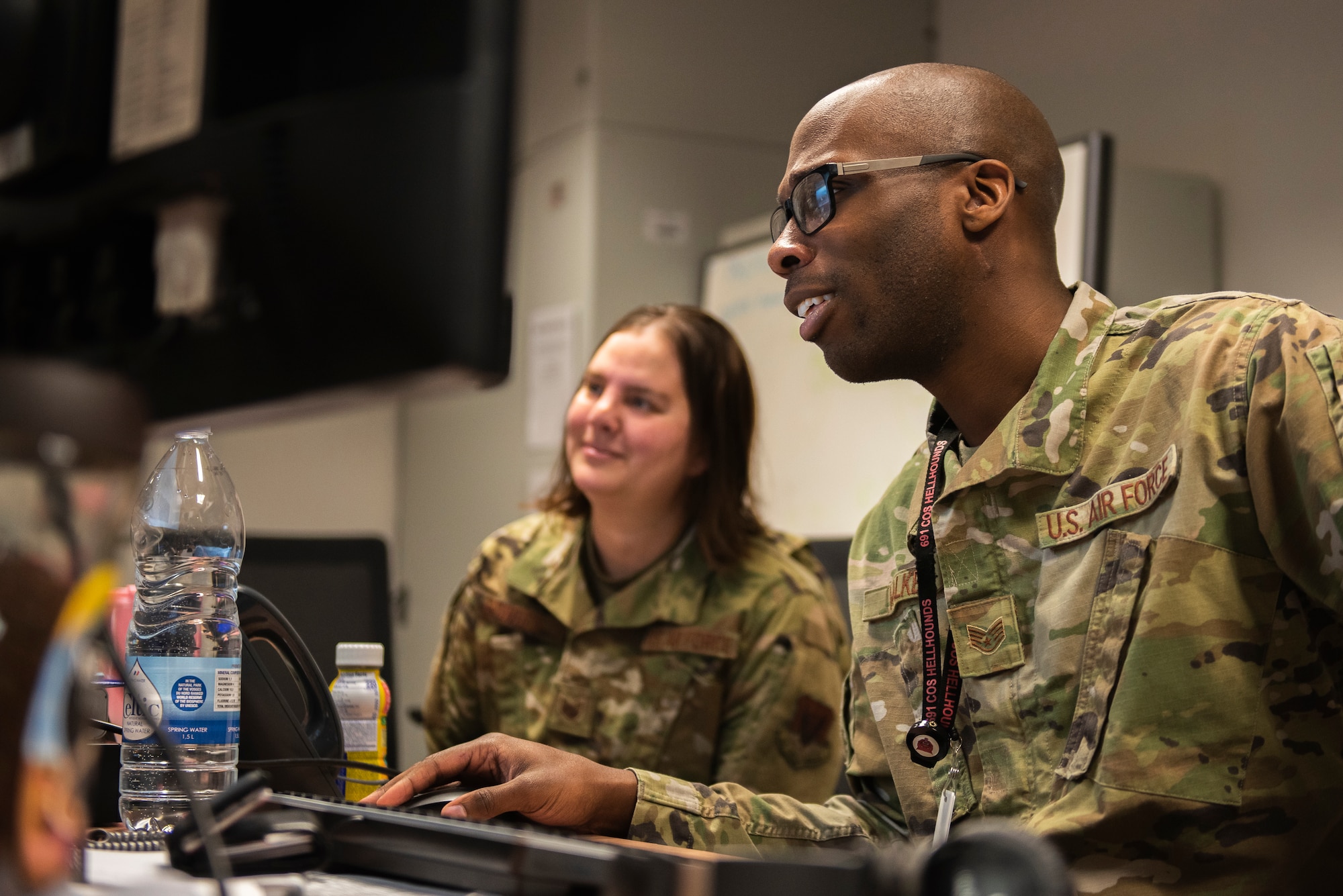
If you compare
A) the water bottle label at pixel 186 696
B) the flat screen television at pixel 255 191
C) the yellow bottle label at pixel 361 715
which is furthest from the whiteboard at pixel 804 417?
the flat screen television at pixel 255 191

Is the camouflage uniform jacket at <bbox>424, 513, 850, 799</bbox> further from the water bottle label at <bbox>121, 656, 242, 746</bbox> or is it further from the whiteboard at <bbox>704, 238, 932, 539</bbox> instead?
the water bottle label at <bbox>121, 656, 242, 746</bbox>

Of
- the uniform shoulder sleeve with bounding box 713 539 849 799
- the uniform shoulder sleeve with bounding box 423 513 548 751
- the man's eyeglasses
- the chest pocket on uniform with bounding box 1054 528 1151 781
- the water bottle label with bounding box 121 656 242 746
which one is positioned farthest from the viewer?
the uniform shoulder sleeve with bounding box 423 513 548 751

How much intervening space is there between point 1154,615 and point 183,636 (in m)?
0.87

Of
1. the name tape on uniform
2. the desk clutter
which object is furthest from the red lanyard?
the desk clutter

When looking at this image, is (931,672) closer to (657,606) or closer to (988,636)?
(988,636)

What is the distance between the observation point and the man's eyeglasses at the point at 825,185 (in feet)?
4.20

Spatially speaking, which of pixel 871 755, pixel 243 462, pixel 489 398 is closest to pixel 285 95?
pixel 871 755

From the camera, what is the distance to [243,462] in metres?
4.21

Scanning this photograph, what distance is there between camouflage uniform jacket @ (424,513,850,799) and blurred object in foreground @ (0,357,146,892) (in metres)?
1.53

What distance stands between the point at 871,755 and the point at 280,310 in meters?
0.96

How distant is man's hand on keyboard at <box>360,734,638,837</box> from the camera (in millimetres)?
987

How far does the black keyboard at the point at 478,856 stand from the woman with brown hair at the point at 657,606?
48.1 inches

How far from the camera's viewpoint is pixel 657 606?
2.06 meters

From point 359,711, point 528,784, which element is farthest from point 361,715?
point 528,784
